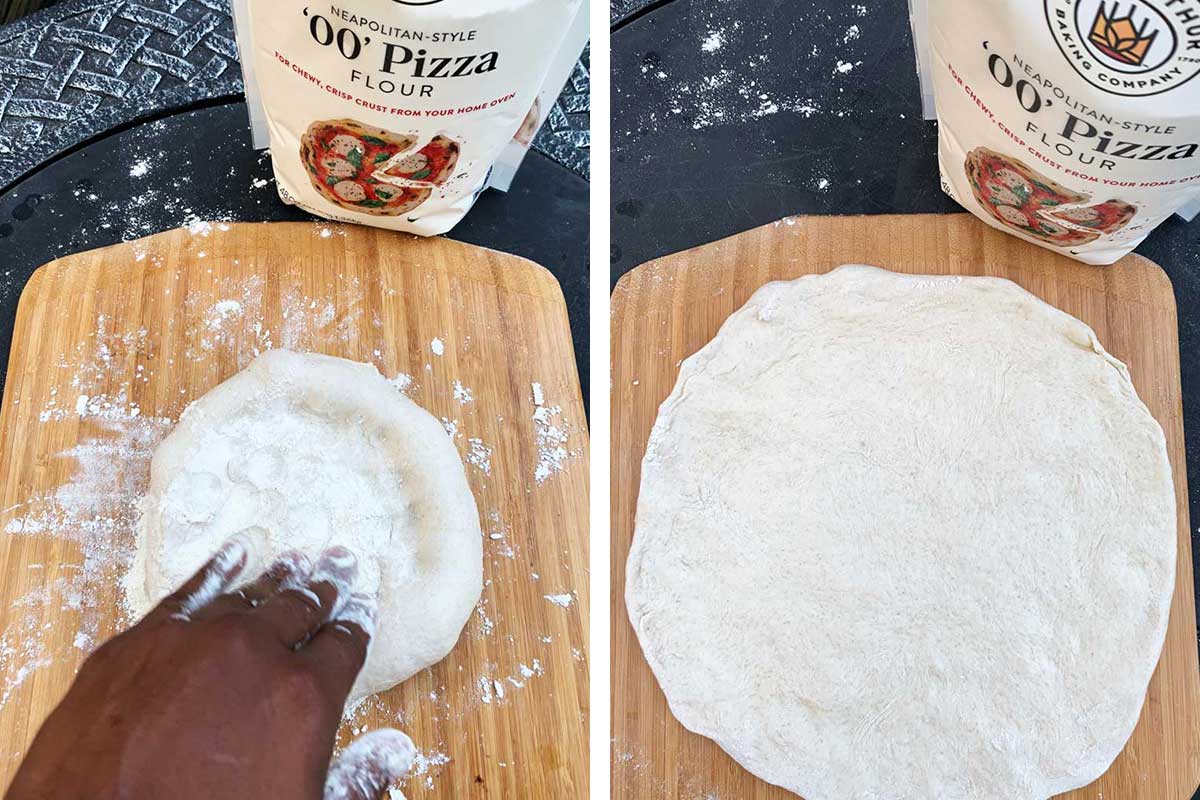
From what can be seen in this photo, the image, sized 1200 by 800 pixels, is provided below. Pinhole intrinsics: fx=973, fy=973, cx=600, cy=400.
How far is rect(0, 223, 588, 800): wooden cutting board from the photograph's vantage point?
792 mm

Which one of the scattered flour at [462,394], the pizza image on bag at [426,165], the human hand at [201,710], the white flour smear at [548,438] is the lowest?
the white flour smear at [548,438]

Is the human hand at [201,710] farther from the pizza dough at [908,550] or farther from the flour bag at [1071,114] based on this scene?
the flour bag at [1071,114]

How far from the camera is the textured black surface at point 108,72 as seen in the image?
89cm

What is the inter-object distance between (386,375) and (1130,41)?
596 mm

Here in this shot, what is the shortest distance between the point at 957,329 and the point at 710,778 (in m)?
0.42

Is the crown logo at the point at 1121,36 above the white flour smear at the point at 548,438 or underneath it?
above

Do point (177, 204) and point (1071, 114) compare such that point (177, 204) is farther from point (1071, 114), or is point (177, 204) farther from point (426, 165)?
point (1071, 114)

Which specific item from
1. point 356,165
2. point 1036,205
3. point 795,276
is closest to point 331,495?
point 356,165

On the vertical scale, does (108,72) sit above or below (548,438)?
above

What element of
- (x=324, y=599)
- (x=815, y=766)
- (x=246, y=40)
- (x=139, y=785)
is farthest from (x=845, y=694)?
(x=246, y=40)

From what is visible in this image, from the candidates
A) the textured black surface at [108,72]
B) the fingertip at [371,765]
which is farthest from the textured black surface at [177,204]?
the fingertip at [371,765]

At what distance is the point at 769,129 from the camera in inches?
35.0

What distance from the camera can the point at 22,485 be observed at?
0.81 meters

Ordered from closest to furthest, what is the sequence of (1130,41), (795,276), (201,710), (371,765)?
(201,710) → (1130,41) → (371,765) → (795,276)
